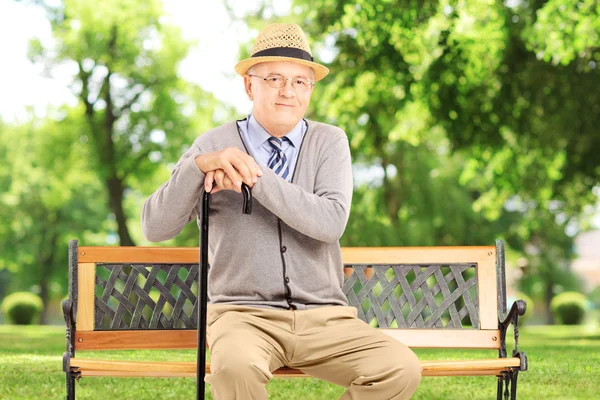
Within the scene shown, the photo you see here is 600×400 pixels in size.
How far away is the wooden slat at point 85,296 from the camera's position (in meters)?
4.25

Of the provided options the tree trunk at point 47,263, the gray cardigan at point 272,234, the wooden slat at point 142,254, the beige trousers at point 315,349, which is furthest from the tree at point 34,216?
the beige trousers at point 315,349

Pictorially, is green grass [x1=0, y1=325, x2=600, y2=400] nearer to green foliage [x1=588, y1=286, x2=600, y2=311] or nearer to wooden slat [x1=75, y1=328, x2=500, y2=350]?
wooden slat [x1=75, y1=328, x2=500, y2=350]

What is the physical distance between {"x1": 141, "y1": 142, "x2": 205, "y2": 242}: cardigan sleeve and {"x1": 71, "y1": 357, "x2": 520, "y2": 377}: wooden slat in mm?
602

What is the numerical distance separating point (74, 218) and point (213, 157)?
29.2 m

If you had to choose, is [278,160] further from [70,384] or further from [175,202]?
[70,384]

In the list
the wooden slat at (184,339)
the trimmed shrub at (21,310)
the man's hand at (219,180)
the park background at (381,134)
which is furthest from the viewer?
the trimmed shrub at (21,310)

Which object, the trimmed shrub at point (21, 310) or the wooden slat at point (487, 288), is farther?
the trimmed shrub at point (21, 310)

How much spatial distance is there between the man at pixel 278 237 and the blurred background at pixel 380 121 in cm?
905

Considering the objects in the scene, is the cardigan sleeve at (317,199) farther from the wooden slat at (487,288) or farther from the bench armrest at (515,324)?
the wooden slat at (487,288)

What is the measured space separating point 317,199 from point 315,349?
591 mm

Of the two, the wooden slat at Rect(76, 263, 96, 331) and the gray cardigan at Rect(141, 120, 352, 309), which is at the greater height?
the gray cardigan at Rect(141, 120, 352, 309)

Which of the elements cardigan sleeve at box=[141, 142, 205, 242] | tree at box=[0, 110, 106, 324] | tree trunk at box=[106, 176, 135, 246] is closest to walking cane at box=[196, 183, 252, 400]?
cardigan sleeve at box=[141, 142, 205, 242]

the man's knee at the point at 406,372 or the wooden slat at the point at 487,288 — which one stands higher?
the wooden slat at the point at 487,288

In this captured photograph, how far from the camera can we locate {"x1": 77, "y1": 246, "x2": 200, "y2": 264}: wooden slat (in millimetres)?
4320
